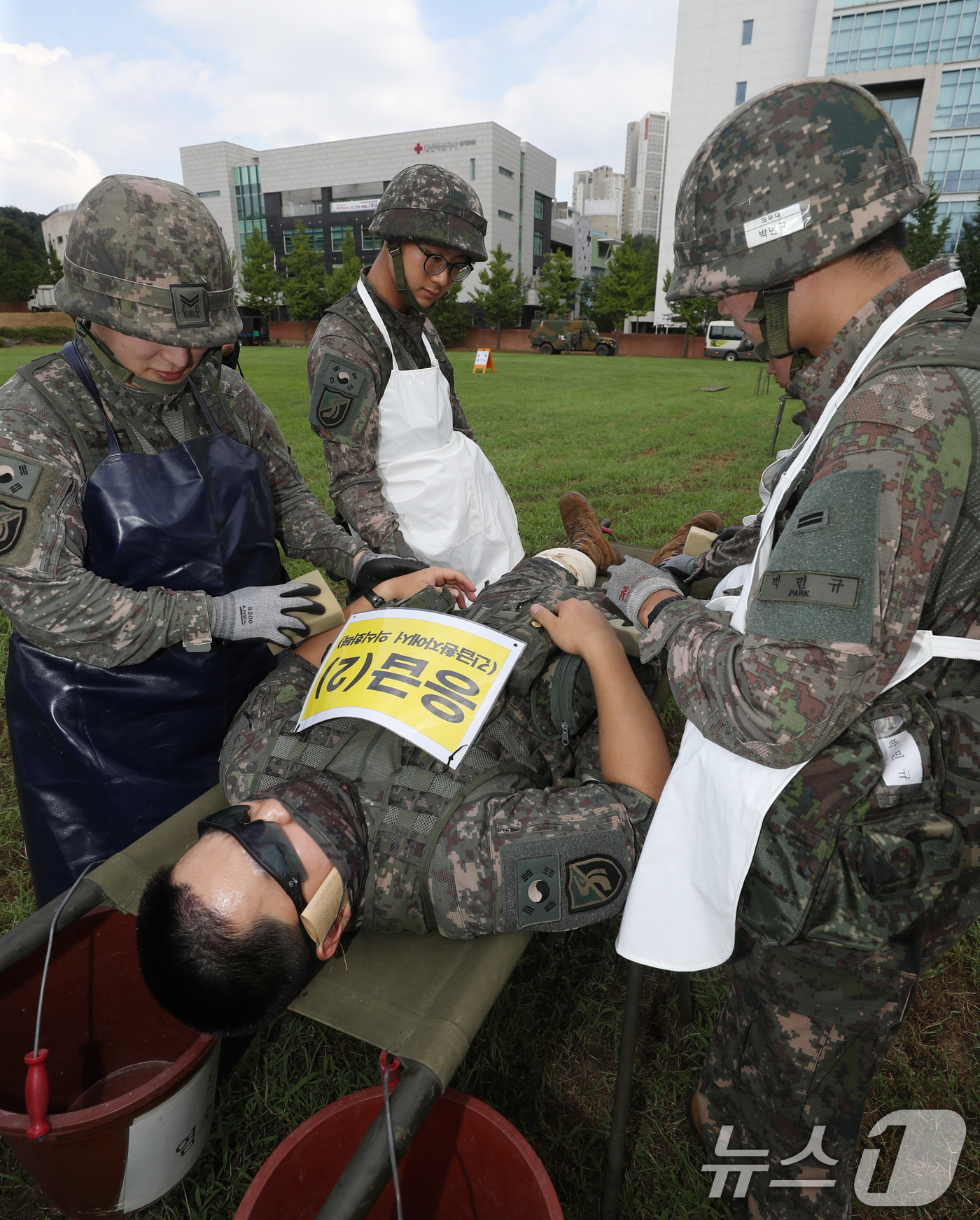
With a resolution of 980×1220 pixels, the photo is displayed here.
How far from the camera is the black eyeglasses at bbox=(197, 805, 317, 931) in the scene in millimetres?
1690

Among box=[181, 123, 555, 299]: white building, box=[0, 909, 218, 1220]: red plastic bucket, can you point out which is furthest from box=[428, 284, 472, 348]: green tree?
box=[0, 909, 218, 1220]: red plastic bucket

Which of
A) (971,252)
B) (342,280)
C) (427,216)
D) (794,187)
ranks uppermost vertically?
(971,252)

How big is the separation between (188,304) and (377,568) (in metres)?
1.14

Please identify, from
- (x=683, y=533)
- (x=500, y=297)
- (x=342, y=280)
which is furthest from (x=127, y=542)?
(x=342, y=280)

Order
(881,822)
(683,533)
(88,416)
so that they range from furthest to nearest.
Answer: (683,533)
(88,416)
(881,822)

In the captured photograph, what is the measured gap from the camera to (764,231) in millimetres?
1565

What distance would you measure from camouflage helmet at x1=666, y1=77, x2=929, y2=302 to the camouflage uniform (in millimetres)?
1218

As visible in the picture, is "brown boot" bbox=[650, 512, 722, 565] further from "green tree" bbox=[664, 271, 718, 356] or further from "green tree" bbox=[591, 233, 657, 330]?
"green tree" bbox=[591, 233, 657, 330]

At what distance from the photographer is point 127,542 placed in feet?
6.79

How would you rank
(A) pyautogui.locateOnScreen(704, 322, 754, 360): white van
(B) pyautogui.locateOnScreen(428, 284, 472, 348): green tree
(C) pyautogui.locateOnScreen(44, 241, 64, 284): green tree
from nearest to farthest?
(A) pyautogui.locateOnScreen(704, 322, 754, 360): white van
(B) pyautogui.locateOnScreen(428, 284, 472, 348): green tree
(C) pyautogui.locateOnScreen(44, 241, 64, 284): green tree

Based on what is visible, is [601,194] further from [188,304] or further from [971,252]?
[188,304]

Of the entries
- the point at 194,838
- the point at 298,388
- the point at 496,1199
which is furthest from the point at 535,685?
the point at 298,388

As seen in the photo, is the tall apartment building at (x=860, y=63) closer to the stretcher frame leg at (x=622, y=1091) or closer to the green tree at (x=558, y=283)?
the green tree at (x=558, y=283)

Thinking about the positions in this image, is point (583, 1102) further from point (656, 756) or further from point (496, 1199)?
point (656, 756)
